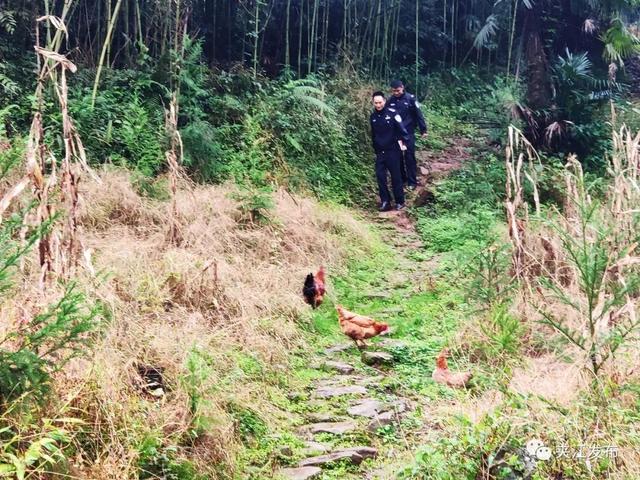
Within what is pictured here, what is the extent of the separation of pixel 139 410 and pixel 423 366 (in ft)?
6.95

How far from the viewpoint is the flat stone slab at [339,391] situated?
158 inches

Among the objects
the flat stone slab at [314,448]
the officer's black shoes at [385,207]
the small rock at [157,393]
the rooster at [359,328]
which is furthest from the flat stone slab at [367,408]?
the officer's black shoes at [385,207]

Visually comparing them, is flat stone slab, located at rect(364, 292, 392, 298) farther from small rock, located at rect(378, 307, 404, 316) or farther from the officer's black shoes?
the officer's black shoes

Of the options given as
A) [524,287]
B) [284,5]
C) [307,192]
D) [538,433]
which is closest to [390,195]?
[307,192]

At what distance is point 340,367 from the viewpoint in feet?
14.7

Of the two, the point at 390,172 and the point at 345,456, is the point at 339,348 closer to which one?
the point at 345,456

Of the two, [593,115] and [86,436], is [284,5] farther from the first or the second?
[86,436]

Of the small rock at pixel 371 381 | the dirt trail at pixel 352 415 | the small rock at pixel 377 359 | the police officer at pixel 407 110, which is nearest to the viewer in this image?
the dirt trail at pixel 352 415

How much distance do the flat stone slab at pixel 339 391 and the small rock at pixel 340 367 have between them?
29cm

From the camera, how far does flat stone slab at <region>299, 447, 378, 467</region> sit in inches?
125

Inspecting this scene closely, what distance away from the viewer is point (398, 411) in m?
3.74

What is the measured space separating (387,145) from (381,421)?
18.8ft

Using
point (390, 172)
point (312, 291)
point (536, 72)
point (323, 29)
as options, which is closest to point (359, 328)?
point (312, 291)

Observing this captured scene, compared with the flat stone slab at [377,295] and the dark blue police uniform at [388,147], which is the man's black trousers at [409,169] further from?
the flat stone slab at [377,295]
